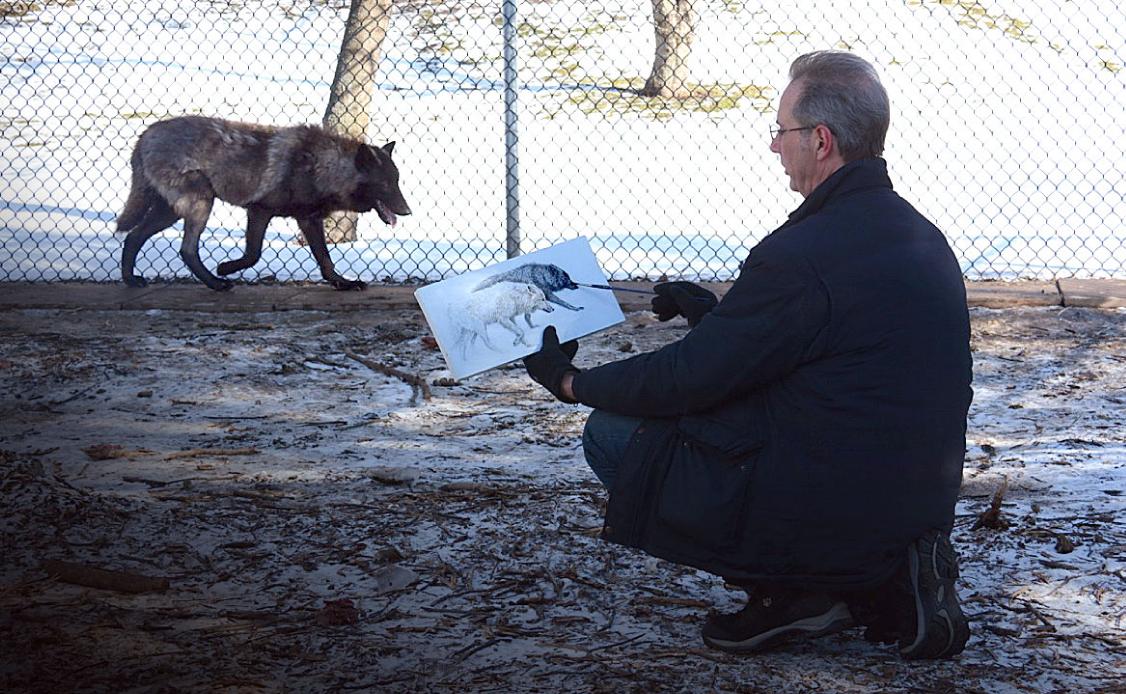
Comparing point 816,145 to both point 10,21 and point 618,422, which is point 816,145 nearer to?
point 618,422

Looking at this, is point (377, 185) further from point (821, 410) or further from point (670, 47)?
point (670, 47)

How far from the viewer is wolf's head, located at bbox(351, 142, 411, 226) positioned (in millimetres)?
7064

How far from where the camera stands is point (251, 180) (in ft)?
22.9

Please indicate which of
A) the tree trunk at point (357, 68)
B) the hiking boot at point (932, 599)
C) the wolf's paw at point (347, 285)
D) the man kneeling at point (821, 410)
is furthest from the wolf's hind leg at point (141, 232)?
the hiking boot at point (932, 599)

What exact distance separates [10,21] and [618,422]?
14.5 m

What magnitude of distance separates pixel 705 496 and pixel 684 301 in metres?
0.70

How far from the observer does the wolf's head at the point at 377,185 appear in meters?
7.06

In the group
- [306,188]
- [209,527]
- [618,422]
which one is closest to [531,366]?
[618,422]

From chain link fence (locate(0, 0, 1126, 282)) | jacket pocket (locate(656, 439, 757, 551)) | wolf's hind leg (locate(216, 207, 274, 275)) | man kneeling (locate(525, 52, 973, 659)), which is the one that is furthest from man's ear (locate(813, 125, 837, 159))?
wolf's hind leg (locate(216, 207, 274, 275))

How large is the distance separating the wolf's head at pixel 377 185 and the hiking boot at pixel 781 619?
4.64 metres

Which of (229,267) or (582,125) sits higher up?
(582,125)

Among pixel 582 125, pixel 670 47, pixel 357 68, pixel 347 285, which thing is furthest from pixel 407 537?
pixel 670 47

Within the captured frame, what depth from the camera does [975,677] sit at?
290cm

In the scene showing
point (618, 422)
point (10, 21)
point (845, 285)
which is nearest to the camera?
point (845, 285)
